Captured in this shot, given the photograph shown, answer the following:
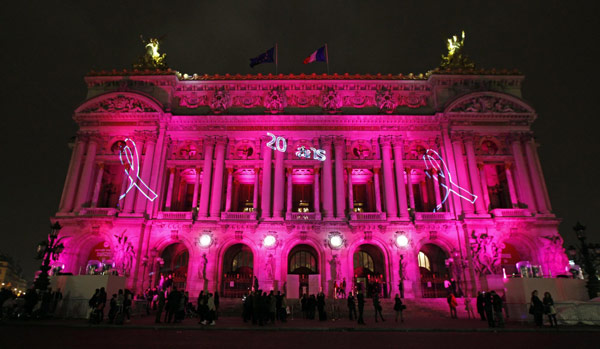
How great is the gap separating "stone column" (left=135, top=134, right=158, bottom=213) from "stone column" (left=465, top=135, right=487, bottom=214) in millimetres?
30813

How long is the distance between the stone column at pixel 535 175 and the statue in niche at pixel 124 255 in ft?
121

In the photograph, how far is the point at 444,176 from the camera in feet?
112

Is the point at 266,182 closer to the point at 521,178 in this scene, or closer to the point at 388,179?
the point at 388,179

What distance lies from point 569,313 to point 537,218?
16.6 meters

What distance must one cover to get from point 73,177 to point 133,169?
605 centimetres

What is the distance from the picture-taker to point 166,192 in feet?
115

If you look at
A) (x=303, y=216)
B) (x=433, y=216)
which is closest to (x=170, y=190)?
(x=303, y=216)

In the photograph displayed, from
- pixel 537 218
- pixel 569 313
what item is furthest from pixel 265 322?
pixel 537 218

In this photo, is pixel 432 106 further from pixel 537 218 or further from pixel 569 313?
pixel 569 313

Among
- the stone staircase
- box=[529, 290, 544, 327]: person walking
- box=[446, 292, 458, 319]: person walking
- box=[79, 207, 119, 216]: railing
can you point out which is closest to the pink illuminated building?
box=[79, 207, 119, 216]: railing

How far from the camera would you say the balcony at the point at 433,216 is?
32156 millimetres

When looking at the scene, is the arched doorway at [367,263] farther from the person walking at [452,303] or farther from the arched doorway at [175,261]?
the arched doorway at [175,261]

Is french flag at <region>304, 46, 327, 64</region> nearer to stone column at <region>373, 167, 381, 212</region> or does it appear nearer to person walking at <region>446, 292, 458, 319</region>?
stone column at <region>373, 167, 381, 212</region>

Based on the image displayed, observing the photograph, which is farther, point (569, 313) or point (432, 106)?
point (432, 106)
